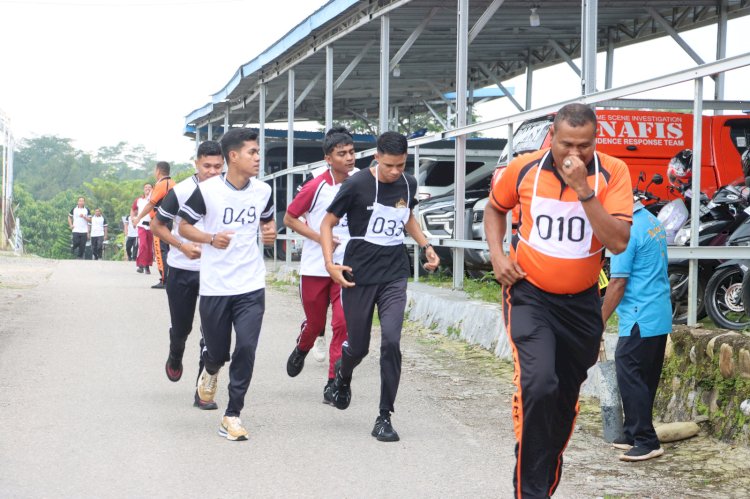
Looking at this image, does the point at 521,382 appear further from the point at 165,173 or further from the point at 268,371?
the point at 165,173

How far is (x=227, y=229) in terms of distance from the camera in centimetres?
690

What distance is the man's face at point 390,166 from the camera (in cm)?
687

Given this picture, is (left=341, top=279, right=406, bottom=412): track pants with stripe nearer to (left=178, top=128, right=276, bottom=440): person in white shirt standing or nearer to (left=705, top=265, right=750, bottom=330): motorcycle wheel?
(left=178, top=128, right=276, bottom=440): person in white shirt standing

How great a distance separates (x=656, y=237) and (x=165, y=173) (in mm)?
9229

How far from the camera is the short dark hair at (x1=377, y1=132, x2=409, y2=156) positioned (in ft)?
22.4

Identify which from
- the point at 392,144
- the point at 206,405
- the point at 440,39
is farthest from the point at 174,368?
the point at 440,39

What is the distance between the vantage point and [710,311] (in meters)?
8.28

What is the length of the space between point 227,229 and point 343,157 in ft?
5.11

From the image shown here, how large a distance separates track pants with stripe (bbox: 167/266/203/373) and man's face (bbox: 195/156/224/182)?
2.47 ft

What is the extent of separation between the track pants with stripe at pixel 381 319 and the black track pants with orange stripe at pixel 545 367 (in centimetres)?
187

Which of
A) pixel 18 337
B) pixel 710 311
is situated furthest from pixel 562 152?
pixel 18 337

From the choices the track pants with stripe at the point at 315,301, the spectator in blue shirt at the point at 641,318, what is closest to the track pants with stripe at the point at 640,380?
the spectator in blue shirt at the point at 641,318

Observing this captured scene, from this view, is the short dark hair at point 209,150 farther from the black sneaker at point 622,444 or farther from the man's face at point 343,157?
the black sneaker at point 622,444

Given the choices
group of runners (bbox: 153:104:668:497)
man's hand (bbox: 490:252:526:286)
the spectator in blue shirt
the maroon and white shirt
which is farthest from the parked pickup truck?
man's hand (bbox: 490:252:526:286)
